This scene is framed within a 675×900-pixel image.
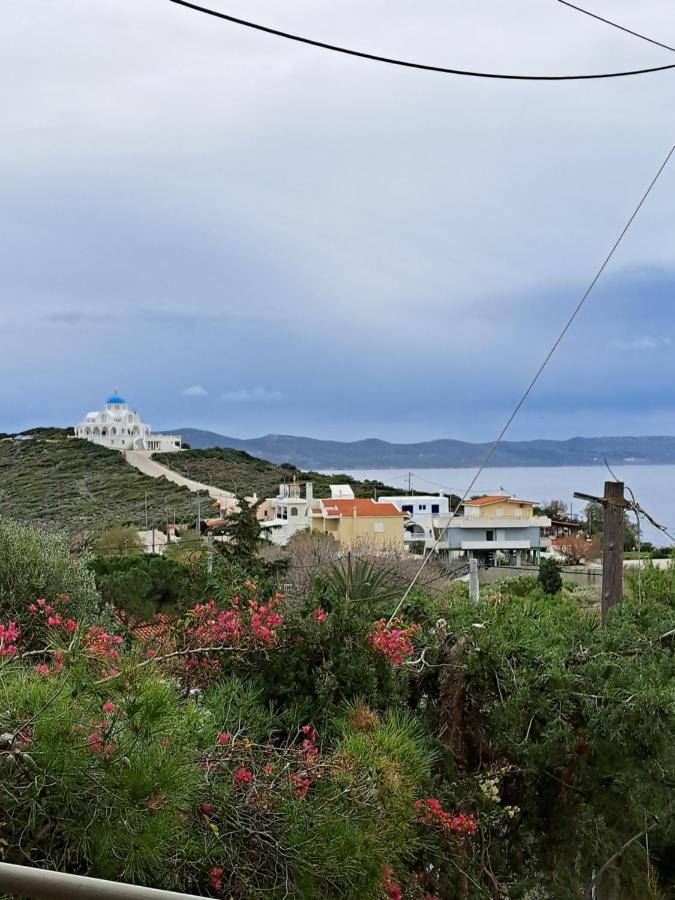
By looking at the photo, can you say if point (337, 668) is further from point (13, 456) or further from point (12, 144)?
point (13, 456)

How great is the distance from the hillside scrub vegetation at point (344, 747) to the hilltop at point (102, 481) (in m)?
34.1

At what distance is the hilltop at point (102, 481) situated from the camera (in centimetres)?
4544

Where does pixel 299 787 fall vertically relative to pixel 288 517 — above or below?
above

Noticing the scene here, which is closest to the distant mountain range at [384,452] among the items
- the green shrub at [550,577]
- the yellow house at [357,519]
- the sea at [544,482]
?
the sea at [544,482]

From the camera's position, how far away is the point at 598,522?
1619 inches

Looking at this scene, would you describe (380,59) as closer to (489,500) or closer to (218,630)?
(218,630)

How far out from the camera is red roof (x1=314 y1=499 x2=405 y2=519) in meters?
34.5

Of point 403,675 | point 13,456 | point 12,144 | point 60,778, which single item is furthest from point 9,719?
point 13,456

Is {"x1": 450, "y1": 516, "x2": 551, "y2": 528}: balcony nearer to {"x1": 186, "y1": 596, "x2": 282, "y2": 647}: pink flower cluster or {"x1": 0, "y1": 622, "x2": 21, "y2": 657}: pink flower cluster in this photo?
{"x1": 186, "y1": 596, "x2": 282, "y2": 647}: pink flower cluster

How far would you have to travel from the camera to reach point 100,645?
8.89ft

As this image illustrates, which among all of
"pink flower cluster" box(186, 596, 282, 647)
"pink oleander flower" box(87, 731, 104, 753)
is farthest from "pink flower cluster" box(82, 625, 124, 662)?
"pink flower cluster" box(186, 596, 282, 647)

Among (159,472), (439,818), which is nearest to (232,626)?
(439,818)

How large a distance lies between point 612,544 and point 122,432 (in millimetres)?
84469

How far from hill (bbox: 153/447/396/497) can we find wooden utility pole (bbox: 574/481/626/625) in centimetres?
4506
